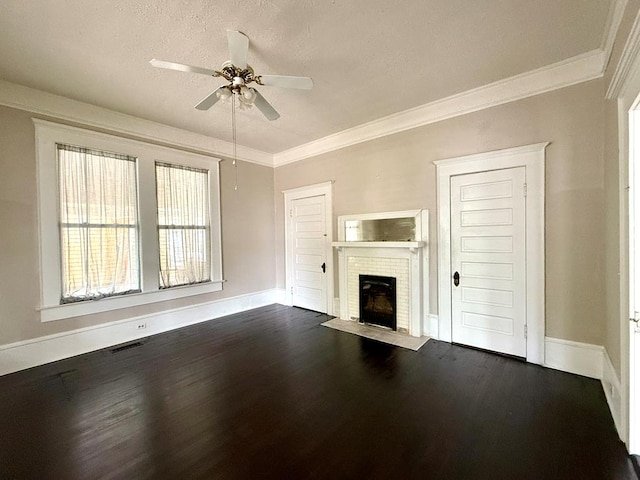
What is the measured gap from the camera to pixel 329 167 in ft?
15.3

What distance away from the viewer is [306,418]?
2037mm

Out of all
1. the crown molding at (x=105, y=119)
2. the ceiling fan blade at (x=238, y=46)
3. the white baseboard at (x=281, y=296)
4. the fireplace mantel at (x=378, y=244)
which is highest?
the crown molding at (x=105, y=119)

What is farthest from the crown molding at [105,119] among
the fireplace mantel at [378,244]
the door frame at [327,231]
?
the fireplace mantel at [378,244]

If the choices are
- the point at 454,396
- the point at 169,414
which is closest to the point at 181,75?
the point at 169,414

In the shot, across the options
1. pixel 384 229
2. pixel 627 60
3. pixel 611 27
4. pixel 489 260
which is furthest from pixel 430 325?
pixel 611 27

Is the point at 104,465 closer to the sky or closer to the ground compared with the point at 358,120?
closer to the ground

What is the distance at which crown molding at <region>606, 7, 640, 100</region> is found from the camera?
146 centimetres

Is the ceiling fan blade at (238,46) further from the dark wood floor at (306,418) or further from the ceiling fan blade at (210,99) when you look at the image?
the dark wood floor at (306,418)

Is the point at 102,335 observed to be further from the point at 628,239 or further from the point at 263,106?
the point at 628,239

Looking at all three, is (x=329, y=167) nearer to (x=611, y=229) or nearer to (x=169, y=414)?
(x=611, y=229)

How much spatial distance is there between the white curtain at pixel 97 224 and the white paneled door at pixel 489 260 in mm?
4406

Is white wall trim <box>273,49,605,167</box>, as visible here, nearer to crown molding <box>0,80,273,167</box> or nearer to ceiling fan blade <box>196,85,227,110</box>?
crown molding <box>0,80,273,167</box>

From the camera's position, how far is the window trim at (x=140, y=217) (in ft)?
9.94

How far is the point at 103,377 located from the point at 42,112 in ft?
10.1
